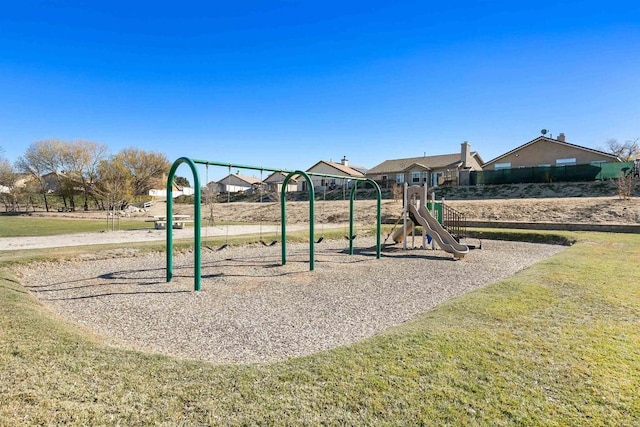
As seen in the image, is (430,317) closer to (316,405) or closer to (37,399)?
(316,405)

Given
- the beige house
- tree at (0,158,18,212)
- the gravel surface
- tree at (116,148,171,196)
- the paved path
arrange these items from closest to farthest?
the gravel surface < the paved path < the beige house < tree at (0,158,18,212) < tree at (116,148,171,196)

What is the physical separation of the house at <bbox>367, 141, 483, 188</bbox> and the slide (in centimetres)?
2840

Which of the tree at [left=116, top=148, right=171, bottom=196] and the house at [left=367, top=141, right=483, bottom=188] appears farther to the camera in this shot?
the tree at [left=116, top=148, right=171, bottom=196]

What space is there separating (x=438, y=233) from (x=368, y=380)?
10.0 metres

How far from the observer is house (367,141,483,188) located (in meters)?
42.9

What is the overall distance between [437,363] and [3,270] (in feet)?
30.8

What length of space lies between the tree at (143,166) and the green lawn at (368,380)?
51.8 metres

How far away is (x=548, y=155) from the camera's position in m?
35.6

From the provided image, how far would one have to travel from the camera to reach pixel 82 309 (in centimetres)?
600

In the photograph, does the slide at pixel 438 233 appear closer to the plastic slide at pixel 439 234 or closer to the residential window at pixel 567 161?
the plastic slide at pixel 439 234

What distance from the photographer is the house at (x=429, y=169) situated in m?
42.9

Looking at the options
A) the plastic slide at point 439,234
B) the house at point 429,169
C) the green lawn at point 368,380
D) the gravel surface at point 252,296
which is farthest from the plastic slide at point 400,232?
the house at point 429,169

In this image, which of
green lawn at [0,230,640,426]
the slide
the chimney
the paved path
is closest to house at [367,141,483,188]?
the chimney

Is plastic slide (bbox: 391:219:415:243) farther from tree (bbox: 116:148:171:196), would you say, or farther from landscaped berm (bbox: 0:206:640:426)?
tree (bbox: 116:148:171:196)
